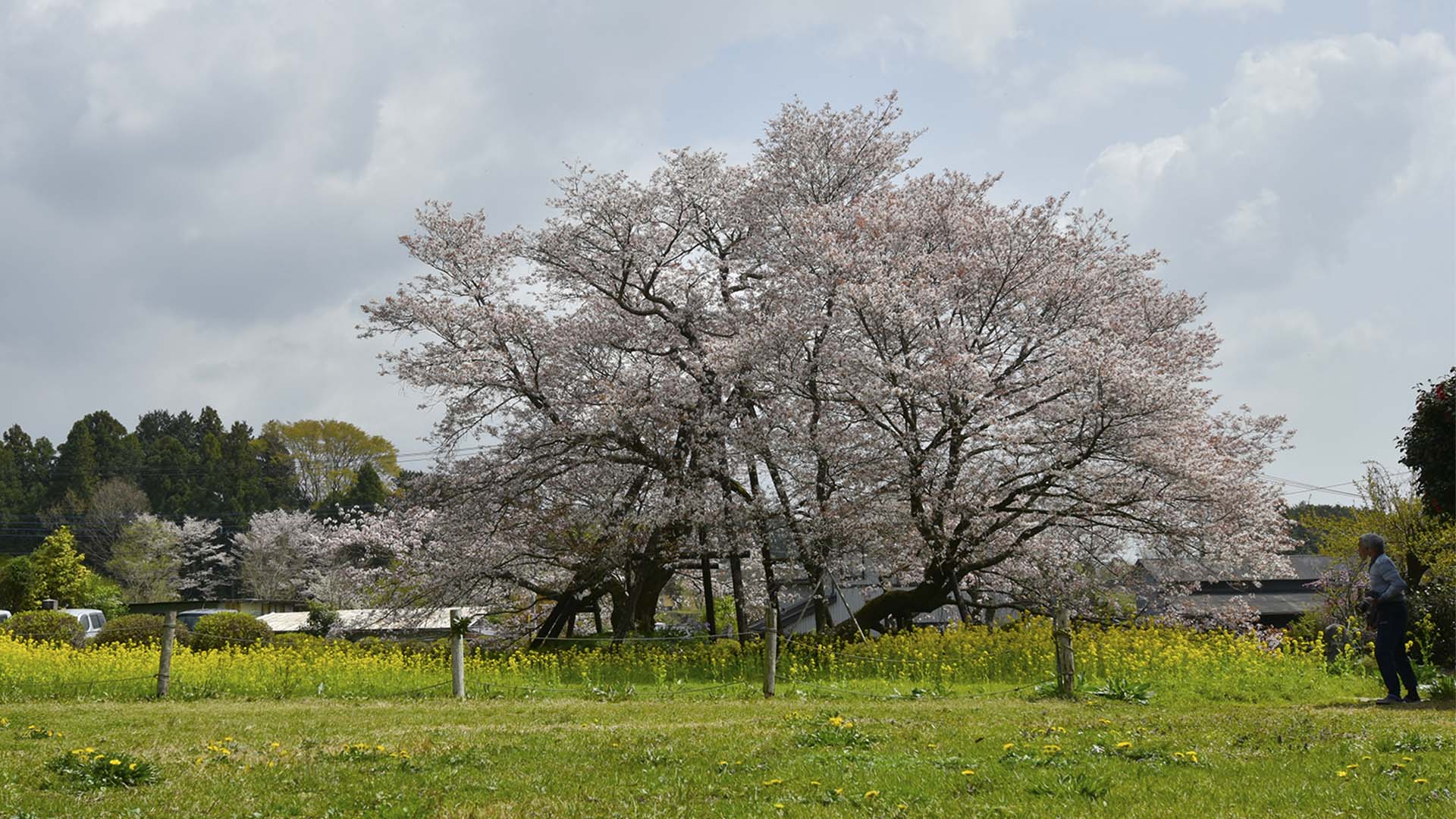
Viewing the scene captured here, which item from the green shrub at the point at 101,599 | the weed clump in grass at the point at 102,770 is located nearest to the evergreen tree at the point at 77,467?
the green shrub at the point at 101,599

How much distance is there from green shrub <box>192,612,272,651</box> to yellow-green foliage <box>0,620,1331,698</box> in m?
2.35

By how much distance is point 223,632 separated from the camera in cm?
2070

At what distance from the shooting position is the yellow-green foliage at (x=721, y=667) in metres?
13.7

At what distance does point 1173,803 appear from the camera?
18.7 ft

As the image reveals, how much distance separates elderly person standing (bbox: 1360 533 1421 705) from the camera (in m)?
10.5

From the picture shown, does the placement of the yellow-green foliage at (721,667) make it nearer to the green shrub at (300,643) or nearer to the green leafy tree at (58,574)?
the green shrub at (300,643)

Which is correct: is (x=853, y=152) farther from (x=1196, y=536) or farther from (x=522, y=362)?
(x=1196, y=536)

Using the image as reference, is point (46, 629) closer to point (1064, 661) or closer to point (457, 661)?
point (457, 661)

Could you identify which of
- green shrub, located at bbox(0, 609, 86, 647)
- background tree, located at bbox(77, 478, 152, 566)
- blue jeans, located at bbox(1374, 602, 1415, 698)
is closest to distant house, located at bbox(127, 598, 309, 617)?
background tree, located at bbox(77, 478, 152, 566)

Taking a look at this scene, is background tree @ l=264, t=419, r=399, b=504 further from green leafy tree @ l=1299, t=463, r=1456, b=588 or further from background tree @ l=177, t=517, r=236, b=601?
green leafy tree @ l=1299, t=463, r=1456, b=588

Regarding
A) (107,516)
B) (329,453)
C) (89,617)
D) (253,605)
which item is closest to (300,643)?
(89,617)

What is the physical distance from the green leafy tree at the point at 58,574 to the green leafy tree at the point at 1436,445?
4485 cm

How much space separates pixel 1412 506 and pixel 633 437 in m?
16.8

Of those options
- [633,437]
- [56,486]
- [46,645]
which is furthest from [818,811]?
[56,486]
